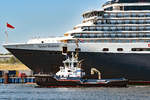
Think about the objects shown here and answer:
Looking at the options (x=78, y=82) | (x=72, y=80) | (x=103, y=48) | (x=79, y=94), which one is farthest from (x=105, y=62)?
(x=79, y=94)

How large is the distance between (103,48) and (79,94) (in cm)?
2005

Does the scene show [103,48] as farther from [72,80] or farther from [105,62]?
[72,80]

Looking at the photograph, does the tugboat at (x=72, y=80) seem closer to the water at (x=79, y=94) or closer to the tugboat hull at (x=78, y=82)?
the tugboat hull at (x=78, y=82)

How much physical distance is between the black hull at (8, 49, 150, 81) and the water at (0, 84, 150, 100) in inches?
333

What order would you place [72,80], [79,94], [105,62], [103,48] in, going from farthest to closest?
1. [103,48]
2. [105,62]
3. [72,80]
4. [79,94]

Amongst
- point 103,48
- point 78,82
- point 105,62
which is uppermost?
point 103,48

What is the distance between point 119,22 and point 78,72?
43.7 feet

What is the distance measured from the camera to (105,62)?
10288 centimetres

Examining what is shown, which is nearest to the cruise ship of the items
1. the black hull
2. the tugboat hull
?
the black hull

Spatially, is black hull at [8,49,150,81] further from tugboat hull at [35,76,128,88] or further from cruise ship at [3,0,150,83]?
tugboat hull at [35,76,128,88]

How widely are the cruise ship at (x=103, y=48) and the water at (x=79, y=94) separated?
909cm

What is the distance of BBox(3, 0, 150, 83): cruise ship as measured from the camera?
10281 cm

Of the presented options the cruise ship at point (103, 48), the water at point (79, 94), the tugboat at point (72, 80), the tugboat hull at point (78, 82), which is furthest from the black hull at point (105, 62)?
the water at point (79, 94)

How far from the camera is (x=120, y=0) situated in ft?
349
